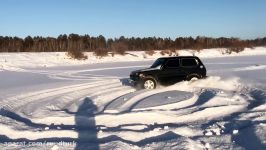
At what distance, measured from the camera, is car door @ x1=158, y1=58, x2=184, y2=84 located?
20722 millimetres

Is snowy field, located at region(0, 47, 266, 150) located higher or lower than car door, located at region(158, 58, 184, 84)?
lower

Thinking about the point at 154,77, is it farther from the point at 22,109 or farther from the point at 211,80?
the point at 22,109

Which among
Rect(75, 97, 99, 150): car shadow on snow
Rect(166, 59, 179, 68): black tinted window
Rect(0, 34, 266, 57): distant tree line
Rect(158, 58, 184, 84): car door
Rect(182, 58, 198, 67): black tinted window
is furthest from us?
Rect(0, 34, 266, 57): distant tree line

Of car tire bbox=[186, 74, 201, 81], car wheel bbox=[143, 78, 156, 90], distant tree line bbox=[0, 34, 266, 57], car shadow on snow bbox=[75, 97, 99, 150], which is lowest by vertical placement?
car shadow on snow bbox=[75, 97, 99, 150]

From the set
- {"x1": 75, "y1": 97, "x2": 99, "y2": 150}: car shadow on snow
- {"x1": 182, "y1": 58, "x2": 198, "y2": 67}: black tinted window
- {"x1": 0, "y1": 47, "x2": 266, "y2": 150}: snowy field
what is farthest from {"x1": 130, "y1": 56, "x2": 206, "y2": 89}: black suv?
{"x1": 75, "y1": 97, "x2": 99, "y2": 150}: car shadow on snow

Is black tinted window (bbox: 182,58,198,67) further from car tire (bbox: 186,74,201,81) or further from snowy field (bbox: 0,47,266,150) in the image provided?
snowy field (bbox: 0,47,266,150)

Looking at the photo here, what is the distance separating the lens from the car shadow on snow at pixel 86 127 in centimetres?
826

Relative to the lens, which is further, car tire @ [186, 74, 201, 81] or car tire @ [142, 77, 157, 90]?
car tire @ [186, 74, 201, 81]

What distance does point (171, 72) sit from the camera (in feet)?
68.5

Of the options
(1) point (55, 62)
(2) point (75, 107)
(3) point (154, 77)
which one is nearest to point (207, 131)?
(2) point (75, 107)

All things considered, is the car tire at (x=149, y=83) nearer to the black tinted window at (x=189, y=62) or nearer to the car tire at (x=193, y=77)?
the car tire at (x=193, y=77)

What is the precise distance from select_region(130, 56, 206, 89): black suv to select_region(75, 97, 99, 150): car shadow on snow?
19.0 ft

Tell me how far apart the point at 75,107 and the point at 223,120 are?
A: 520cm

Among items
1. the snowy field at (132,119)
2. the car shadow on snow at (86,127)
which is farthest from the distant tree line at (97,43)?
the car shadow on snow at (86,127)
